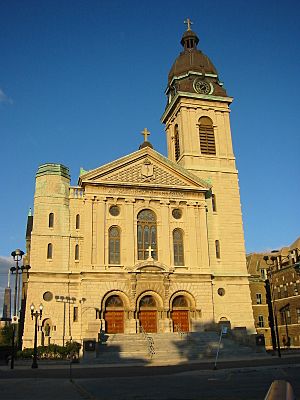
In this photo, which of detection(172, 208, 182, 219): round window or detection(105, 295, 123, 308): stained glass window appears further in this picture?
detection(172, 208, 182, 219): round window

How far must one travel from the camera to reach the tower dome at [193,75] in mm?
52406

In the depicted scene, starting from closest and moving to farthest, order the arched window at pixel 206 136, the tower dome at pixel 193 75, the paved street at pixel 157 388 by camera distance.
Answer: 1. the paved street at pixel 157 388
2. the arched window at pixel 206 136
3. the tower dome at pixel 193 75

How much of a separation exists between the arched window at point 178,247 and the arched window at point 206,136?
11.0 meters

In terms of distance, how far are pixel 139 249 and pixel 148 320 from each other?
6670 millimetres

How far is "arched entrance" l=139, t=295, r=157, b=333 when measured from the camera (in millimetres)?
39906

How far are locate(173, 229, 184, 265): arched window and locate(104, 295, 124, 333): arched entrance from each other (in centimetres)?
699

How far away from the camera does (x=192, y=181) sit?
4512 centimetres

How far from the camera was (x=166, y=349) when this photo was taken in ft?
113

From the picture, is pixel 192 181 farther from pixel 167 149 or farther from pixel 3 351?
pixel 3 351

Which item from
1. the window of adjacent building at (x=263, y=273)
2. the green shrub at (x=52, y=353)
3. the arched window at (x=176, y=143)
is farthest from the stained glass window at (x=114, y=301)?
the window of adjacent building at (x=263, y=273)

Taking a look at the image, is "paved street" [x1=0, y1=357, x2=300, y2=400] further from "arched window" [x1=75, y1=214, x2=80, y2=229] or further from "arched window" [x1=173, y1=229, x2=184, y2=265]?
"arched window" [x1=75, y1=214, x2=80, y2=229]

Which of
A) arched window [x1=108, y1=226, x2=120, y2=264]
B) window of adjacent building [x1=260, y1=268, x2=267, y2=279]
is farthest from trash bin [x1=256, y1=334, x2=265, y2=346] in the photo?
window of adjacent building [x1=260, y1=268, x2=267, y2=279]

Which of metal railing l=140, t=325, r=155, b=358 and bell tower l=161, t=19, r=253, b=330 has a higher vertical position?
bell tower l=161, t=19, r=253, b=330

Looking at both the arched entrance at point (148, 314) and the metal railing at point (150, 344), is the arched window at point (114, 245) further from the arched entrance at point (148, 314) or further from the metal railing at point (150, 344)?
the metal railing at point (150, 344)
